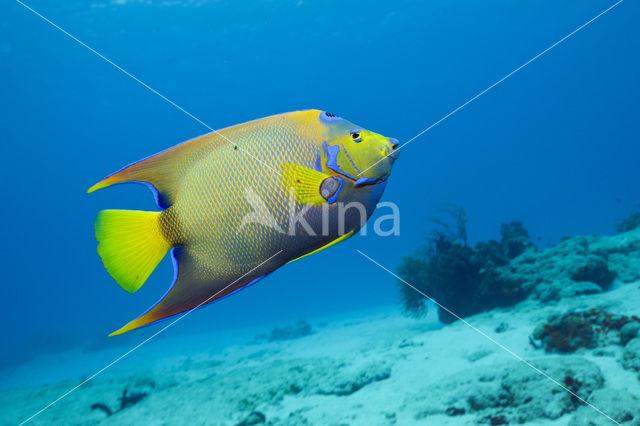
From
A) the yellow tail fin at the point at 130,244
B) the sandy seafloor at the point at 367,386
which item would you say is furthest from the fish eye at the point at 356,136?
the sandy seafloor at the point at 367,386

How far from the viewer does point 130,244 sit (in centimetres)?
80

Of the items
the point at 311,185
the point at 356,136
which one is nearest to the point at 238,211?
the point at 311,185

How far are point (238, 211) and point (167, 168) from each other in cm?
26

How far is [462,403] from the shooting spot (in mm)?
2986

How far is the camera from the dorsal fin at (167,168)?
88 cm

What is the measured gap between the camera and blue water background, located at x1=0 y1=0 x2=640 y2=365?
116 ft

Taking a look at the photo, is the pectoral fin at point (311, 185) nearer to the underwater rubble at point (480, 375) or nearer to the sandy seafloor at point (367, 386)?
the underwater rubble at point (480, 375)

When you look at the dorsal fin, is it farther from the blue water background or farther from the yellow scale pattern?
the blue water background

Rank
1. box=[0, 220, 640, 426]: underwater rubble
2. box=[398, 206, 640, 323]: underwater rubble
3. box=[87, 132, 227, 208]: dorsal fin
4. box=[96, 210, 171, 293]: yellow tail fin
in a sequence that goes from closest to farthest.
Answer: box=[96, 210, 171, 293]: yellow tail fin, box=[87, 132, 227, 208]: dorsal fin, box=[0, 220, 640, 426]: underwater rubble, box=[398, 206, 640, 323]: underwater rubble

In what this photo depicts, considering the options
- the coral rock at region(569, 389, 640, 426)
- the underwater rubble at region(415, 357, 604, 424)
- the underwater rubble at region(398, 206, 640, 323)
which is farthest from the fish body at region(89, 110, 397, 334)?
the underwater rubble at region(398, 206, 640, 323)

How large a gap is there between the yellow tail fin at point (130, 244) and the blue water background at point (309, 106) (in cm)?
996

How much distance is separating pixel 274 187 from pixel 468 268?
6.93 m

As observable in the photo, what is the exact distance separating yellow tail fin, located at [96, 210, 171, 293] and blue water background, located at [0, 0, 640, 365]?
32.7 feet

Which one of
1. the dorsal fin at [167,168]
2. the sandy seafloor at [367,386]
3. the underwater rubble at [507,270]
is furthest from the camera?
the underwater rubble at [507,270]
